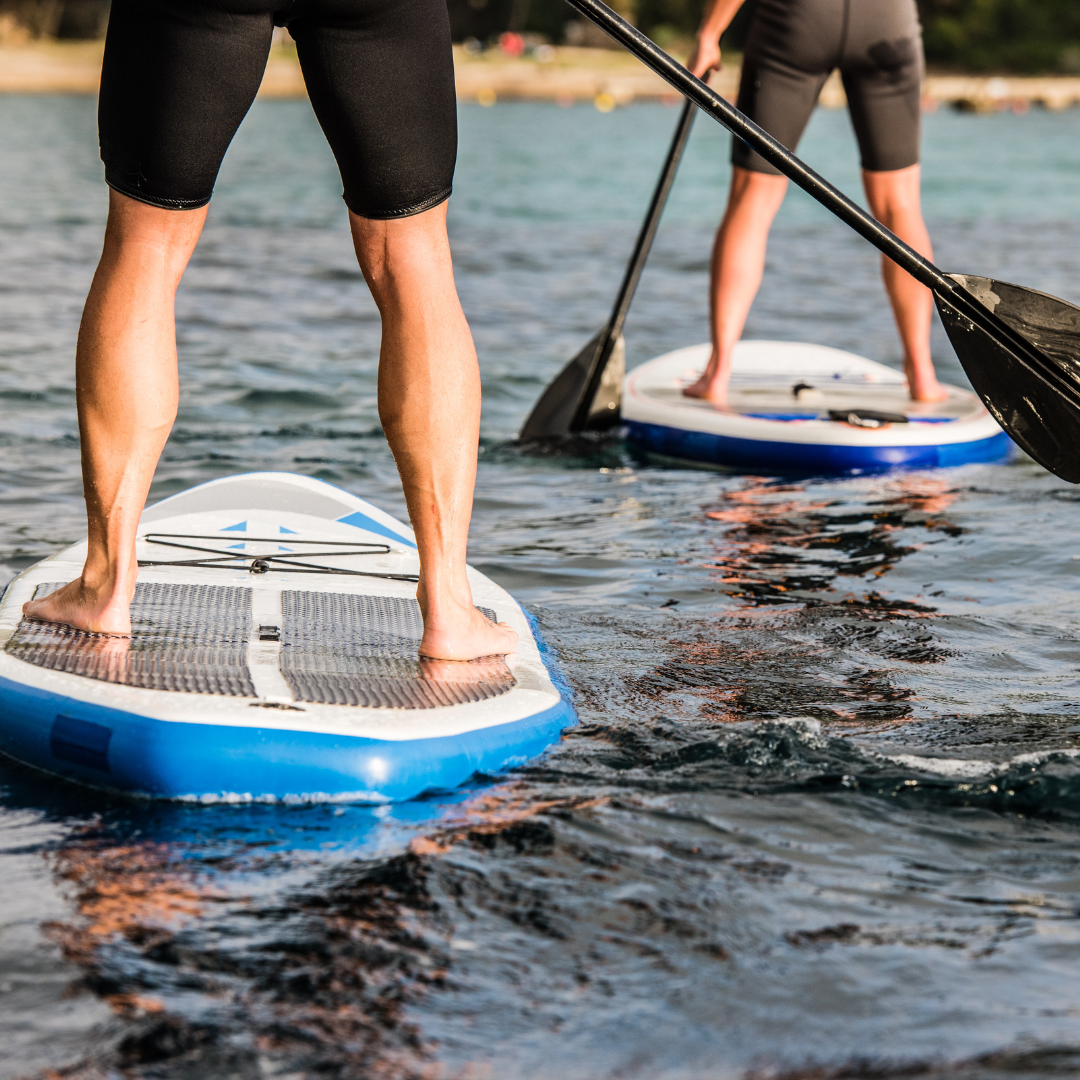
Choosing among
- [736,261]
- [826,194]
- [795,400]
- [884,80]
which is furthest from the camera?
[795,400]

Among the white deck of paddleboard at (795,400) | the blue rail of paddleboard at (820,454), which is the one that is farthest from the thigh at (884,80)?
the blue rail of paddleboard at (820,454)

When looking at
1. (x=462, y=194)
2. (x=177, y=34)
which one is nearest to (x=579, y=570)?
(x=177, y=34)

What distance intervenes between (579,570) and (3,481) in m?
1.88

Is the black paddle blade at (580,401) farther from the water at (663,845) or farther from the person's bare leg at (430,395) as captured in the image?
the person's bare leg at (430,395)

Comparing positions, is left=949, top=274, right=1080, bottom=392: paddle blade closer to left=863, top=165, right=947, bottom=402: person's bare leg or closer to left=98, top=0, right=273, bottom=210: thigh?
left=98, top=0, right=273, bottom=210: thigh

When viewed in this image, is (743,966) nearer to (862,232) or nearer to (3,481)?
(862,232)

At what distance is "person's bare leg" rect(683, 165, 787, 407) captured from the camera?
480cm

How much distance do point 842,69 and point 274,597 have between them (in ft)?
9.33

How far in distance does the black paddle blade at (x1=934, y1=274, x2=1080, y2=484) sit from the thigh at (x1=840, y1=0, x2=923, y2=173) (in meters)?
1.89

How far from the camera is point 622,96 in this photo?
213 feet

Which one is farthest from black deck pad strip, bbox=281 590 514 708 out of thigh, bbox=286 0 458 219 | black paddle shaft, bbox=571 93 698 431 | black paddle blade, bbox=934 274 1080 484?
black paddle shaft, bbox=571 93 698 431

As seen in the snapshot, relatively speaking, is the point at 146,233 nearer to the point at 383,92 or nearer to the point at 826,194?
the point at 383,92

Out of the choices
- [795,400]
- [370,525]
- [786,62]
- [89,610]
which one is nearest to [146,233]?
[89,610]

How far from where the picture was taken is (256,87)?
238 cm
